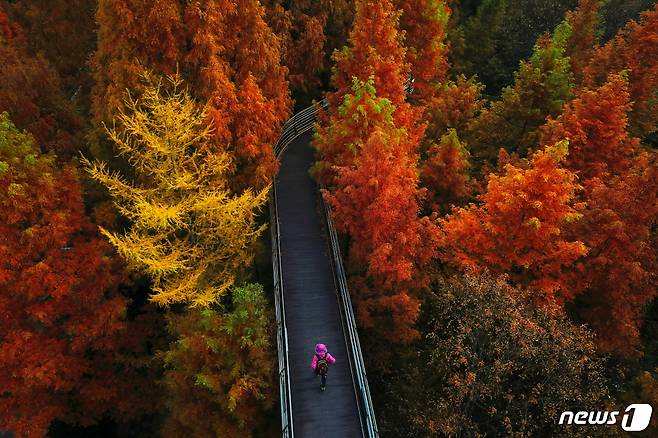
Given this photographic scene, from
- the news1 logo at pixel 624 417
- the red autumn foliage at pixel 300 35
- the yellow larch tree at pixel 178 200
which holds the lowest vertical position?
the news1 logo at pixel 624 417

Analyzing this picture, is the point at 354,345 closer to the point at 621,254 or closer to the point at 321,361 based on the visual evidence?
the point at 321,361

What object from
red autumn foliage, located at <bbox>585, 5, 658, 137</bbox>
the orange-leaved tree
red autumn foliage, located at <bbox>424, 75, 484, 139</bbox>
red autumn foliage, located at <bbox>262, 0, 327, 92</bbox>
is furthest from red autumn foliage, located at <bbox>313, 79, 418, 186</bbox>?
red autumn foliage, located at <bbox>585, 5, 658, 137</bbox>

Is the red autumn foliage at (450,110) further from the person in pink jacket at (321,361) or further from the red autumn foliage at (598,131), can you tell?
the person in pink jacket at (321,361)

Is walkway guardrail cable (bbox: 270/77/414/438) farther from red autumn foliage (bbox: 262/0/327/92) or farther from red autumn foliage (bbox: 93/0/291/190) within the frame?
red autumn foliage (bbox: 93/0/291/190)

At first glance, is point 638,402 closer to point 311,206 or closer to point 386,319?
point 386,319

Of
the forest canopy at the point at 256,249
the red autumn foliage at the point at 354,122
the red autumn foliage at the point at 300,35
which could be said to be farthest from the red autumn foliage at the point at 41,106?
the red autumn foliage at the point at 354,122

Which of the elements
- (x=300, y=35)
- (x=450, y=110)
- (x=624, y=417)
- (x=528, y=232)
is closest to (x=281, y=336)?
(x=528, y=232)
